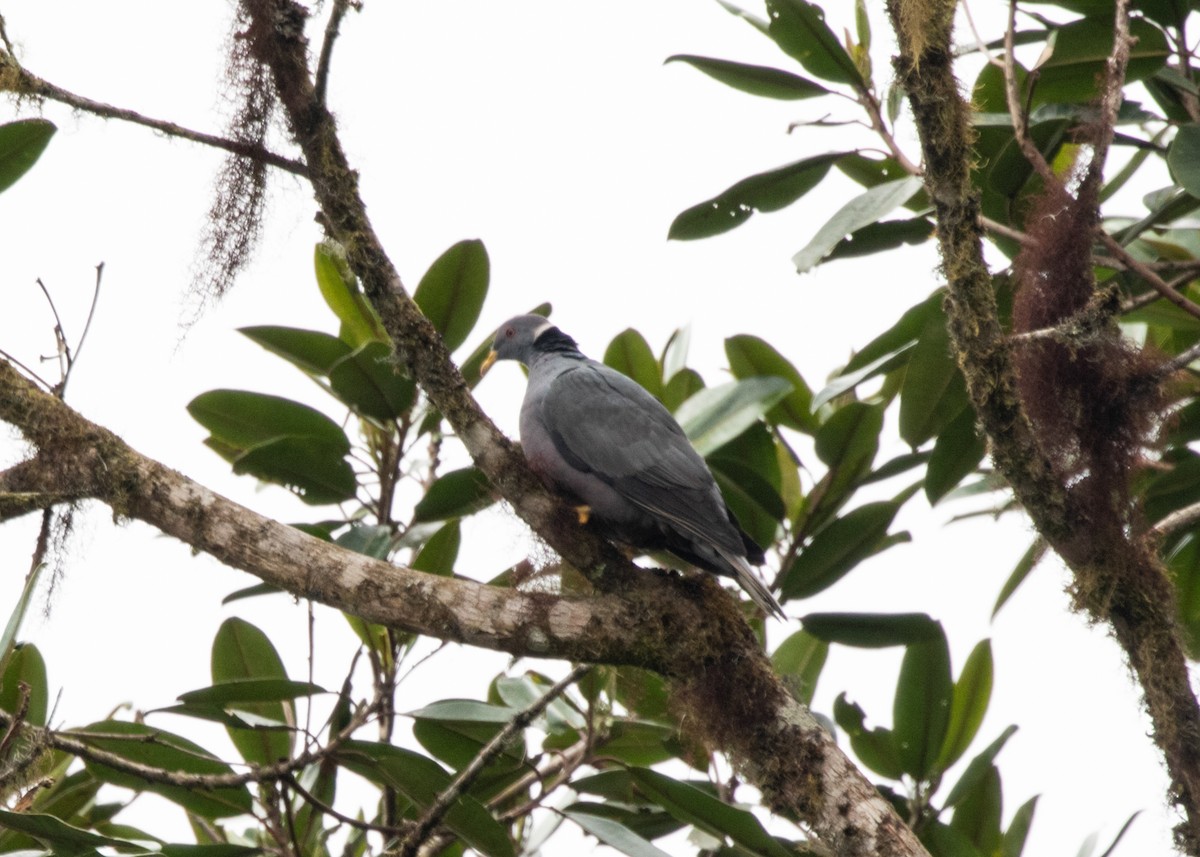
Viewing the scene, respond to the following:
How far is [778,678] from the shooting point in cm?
300

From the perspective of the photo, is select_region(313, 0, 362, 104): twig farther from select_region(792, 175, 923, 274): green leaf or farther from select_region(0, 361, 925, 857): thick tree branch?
select_region(792, 175, 923, 274): green leaf

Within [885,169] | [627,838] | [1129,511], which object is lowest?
[627,838]

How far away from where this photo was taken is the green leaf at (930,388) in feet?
11.1

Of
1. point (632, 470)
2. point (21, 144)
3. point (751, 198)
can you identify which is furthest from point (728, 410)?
point (21, 144)

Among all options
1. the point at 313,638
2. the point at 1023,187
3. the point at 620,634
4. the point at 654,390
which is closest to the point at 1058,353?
the point at 1023,187

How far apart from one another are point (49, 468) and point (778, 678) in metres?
1.93

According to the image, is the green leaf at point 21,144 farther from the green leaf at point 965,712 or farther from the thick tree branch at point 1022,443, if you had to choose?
the green leaf at point 965,712

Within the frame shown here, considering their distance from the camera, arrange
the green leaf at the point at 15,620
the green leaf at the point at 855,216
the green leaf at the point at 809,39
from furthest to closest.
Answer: the green leaf at the point at 809,39, the green leaf at the point at 855,216, the green leaf at the point at 15,620

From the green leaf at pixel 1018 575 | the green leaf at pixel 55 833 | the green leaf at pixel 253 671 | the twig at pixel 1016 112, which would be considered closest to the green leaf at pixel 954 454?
the green leaf at pixel 1018 575

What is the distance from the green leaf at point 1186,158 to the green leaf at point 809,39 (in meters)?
0.89

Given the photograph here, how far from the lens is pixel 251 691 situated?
3.13m

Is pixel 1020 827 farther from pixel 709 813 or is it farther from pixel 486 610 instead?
pixel 486 610

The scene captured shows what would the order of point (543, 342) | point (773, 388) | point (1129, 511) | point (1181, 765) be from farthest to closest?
1. point (543, 342)
2. point (773, 388)
3. point (1129, 511)
4. point (1181, 765)

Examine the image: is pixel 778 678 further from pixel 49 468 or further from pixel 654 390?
pixel 49 468
